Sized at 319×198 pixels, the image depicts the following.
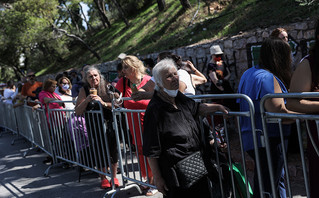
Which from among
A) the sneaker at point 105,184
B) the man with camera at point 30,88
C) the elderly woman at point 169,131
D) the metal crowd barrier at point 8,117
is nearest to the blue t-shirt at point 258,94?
the elderly woman at point 169,131

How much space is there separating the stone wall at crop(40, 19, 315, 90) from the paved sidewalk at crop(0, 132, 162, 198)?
15.2 feet

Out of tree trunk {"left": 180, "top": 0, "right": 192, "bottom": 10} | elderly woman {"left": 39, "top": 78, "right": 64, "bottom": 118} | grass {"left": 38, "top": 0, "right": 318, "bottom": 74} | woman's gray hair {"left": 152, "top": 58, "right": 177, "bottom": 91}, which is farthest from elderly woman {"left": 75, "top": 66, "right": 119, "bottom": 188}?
tree trunk {"left": 180, "top": 0, "right": 192, "bottom": 10}

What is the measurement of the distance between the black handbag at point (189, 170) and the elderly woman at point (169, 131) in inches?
1.6

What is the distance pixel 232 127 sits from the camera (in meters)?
8.43

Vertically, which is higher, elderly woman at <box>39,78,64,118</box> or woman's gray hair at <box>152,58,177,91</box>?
woman's gray hair at <box>152,58,177,91</box>

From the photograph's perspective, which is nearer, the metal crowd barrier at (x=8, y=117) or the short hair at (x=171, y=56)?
the short hair at (x=171, y=56)

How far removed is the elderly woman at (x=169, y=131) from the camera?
300 centimetres

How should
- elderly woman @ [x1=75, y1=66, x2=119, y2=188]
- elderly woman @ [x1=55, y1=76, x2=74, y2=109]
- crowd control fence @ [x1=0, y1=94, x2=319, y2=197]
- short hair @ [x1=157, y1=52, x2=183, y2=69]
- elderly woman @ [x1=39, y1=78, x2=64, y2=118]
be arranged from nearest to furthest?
crowd control fence @ [x1=0, y1=94, x2=319, y2=197] → short hair @ [x1=157, y1=52, x2=183, y2=69] → elderly woman @ [x1=75, y1=66, x2=119, y2=188] → elderly woman @ [x1=39, y1=78, x2=64, y2=118] → elderly woman @ [x1=55, y1=76, x2=74, y2=109]

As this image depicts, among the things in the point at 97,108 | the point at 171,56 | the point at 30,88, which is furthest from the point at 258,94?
the point at 30,88

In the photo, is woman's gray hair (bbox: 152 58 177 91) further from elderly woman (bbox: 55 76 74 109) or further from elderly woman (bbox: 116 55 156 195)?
elderly woman (bbox: 55 76 74 109)

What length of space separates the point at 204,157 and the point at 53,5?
1130 inches

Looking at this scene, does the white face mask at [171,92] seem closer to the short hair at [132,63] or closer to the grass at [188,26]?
the short hair at [132,63]

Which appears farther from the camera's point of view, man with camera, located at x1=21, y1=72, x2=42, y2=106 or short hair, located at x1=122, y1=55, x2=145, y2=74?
man with camera, located at x1=21, y1=72, x2=42, y2=106

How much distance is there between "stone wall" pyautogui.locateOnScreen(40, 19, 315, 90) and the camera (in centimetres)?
733
